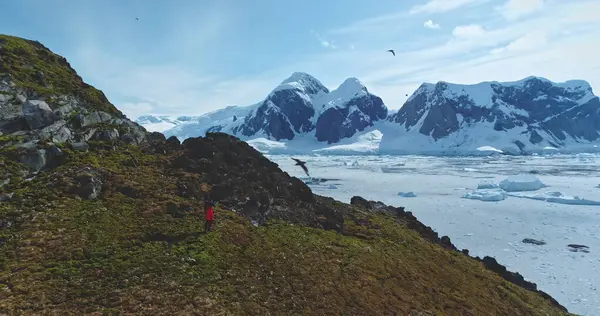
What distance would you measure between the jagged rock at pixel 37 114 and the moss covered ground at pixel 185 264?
17.2ft

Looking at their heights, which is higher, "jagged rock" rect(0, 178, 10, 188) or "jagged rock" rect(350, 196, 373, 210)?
"jagged rock" rect(0, 178, 10, 188)

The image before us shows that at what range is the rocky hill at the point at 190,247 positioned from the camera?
1634cm

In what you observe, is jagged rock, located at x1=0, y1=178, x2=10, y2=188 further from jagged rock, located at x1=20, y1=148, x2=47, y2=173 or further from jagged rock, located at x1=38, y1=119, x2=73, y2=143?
jagged rock, located at x1=38, y1=119, x2=73, y2=143

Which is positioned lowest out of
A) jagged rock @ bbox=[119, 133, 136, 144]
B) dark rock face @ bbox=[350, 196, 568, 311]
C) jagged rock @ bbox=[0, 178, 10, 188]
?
dark rock face @ bbox=[350, 196, 568, 311]

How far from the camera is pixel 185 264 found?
18438mm

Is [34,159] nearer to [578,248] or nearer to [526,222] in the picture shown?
[578,248]

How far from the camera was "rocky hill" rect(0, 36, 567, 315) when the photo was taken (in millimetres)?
16344

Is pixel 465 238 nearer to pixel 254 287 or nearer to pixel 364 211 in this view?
pixel 364 211

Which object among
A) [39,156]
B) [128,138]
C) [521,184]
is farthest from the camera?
[521,184]

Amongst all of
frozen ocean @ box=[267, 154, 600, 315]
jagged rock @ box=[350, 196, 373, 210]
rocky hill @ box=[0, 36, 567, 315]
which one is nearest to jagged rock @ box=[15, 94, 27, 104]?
rocky hill @ box=[0, 36, 567, 315]

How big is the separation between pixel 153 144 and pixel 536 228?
2380 inches

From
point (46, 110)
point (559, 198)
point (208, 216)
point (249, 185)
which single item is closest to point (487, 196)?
point (559, 198)

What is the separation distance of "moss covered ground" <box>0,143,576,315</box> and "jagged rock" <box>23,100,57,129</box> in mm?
5229

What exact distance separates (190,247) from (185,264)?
5.29 ft
